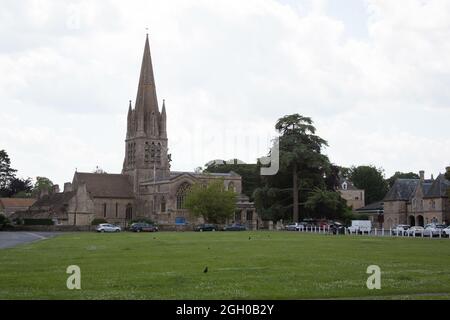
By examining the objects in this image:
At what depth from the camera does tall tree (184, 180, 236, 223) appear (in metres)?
104

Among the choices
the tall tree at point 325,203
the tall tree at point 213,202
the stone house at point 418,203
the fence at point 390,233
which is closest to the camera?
the fence at point 390,233

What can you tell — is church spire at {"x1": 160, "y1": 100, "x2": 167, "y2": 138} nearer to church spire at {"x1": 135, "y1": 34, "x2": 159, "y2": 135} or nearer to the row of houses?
church spire at {"x1": 135, "y1": 34, "x2": 159, "y2": 135}

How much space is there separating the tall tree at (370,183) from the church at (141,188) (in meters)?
35.8

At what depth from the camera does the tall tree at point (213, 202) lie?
10362cm

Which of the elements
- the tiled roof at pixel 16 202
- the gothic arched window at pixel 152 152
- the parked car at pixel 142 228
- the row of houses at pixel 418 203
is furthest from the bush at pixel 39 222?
the tiled roof at pixel 16 202

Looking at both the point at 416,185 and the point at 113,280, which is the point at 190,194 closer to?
the point at 416,185

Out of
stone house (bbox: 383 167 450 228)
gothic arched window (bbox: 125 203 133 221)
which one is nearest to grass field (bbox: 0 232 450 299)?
stone house (bbox: 383 167 450 228)

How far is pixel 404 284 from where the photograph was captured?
66.5ft

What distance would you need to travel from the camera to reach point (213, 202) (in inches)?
4072

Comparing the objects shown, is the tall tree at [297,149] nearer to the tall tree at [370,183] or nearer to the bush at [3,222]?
the bush at [3,222]

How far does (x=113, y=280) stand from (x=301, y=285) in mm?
5922
